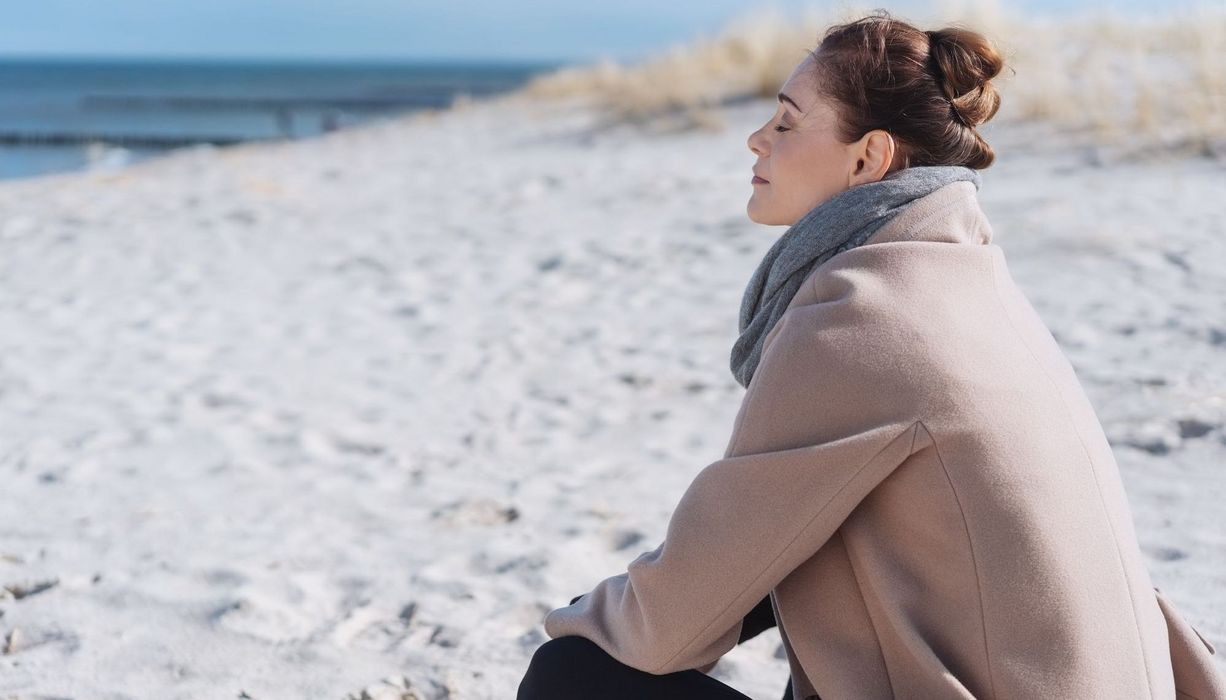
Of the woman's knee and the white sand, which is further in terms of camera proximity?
the white sand

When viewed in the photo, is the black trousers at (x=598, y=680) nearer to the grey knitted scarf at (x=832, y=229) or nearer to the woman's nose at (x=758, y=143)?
the grey knitted scarf at (x=832, y=229)

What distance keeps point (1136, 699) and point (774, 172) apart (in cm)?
75

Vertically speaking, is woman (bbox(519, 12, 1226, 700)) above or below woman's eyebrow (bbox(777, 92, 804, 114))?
below

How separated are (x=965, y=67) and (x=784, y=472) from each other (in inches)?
21.4

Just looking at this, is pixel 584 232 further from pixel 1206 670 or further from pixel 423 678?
pixel 1206 670

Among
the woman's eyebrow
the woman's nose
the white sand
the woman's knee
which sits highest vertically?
the woman's eyebrow

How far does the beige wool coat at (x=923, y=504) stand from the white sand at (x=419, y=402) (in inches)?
20.7

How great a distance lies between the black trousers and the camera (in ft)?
4.75

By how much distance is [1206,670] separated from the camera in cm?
147

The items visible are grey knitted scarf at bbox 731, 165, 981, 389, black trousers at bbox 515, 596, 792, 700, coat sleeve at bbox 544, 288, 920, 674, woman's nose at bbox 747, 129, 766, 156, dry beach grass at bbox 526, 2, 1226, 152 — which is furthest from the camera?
dry beach grass at bbox 526, 2, 1226, 152

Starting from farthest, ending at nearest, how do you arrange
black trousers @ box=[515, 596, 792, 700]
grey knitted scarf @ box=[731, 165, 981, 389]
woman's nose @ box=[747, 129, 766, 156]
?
woman's nose @ box=[747, 129, 766, 156] → black trousers @ box=[515, 596, 792, 700] → grey knitted scarf @ box=[731, 165, 981, 389]

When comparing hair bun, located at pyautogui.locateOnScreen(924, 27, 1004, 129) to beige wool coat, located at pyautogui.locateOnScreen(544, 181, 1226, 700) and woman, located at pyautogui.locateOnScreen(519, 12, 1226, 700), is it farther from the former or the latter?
beige wool coat, located at pyautogui.locateOnScreen(544, 181, 1226, 700)

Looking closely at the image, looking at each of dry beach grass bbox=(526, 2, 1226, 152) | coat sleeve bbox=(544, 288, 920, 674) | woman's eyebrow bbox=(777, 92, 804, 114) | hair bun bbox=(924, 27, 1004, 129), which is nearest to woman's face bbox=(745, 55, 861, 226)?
woman's eyebrow bbox=(777, 92, 804, 114)

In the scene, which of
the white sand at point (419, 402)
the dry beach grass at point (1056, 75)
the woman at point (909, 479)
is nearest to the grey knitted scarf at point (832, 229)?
the woman at point (909, 479)
